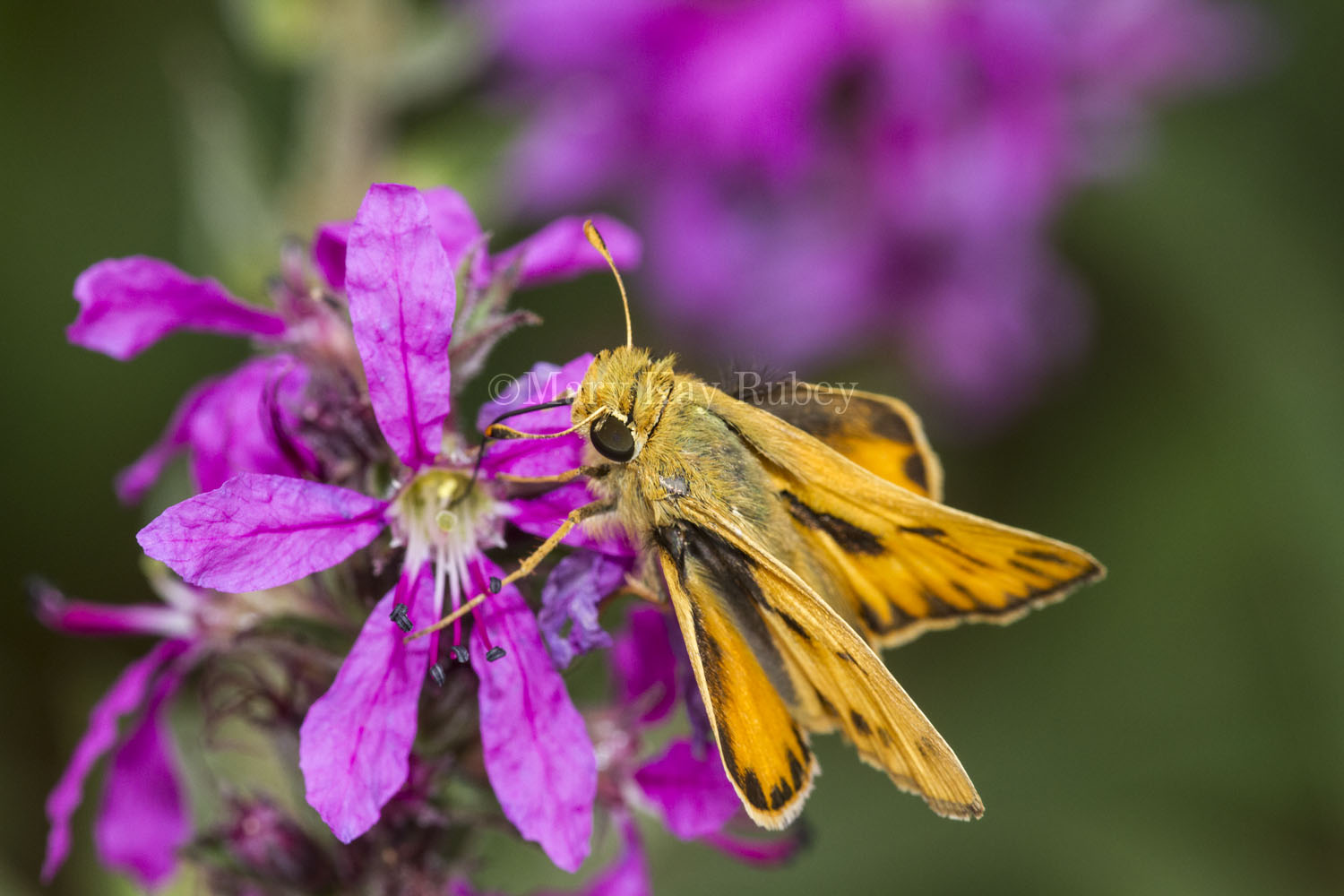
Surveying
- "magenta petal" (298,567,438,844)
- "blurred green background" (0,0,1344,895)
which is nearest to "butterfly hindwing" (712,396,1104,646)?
"magenta petal" (298,567,438,844)

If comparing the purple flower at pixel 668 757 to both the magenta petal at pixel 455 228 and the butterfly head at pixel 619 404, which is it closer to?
the butterfly head at pixel 619 404

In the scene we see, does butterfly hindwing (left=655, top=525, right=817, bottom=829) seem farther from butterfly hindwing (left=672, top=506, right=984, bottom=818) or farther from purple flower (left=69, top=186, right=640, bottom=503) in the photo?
purple flower (left=69, top=186, right=640, bottom=503)

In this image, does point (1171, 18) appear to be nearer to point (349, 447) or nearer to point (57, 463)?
point (349, 447)

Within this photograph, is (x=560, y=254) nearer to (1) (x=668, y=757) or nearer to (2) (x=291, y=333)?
(2) (x=291, y=333)

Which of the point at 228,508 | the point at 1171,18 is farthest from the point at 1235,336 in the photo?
the point at 228,508

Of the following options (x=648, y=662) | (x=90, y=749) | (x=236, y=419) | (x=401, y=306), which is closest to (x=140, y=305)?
(x=236, y=419)
